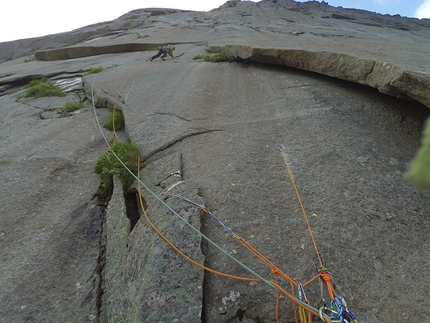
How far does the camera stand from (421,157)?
11.7 feet

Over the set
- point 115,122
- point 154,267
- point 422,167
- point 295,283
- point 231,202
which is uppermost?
point 422,167

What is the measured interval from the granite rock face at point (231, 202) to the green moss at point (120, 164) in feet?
0.71

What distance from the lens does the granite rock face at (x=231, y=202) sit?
3.40 metres

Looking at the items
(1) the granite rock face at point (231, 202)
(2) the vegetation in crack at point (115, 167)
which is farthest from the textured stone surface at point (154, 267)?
(2) the vegetation in crack at point (115, 167)

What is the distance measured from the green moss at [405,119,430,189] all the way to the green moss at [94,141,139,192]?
4.52m

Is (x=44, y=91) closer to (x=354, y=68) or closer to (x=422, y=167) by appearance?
(x=354, y=68)

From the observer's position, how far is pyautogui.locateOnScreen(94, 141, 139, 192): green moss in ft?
18.4

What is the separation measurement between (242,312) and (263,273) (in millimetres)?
509

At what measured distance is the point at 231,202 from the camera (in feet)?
14.5

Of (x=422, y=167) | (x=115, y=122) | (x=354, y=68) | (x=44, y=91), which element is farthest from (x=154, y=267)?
(x=44, y=91)

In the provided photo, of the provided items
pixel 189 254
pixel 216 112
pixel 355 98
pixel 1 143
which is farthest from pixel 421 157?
pixel 1 143

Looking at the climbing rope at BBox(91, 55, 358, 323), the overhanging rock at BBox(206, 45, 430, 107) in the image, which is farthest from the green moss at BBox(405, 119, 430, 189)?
the climbing rope at BBox(91, 55, 358, 323)

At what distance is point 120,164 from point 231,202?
2619 millimetres

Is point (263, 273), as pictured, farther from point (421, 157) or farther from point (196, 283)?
point (421, 157)
